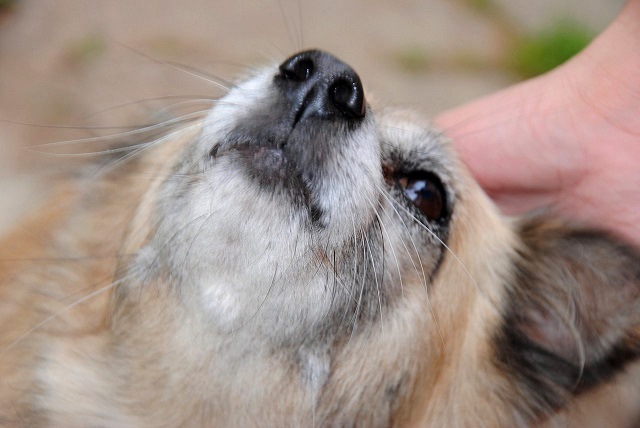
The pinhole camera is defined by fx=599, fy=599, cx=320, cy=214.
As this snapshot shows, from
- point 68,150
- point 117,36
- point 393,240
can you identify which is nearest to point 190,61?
point 117,36

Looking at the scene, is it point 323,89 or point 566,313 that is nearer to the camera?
point 323,89

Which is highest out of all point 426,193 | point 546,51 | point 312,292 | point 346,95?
point 546,51

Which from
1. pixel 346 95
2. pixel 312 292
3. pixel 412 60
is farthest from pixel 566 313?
pixel 412 60

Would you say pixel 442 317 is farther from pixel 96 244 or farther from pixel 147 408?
pixel 96 244

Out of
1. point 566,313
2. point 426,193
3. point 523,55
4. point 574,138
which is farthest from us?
point 523,55

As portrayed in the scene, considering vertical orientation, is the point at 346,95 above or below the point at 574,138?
above

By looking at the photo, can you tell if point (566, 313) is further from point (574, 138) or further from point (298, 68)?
point (298, 68)
